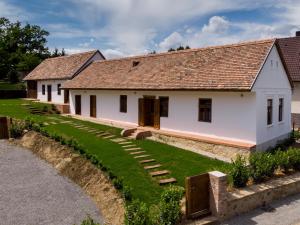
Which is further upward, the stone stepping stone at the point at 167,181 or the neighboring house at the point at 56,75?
the neighboring house at the point at 56,75

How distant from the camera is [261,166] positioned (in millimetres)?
14078

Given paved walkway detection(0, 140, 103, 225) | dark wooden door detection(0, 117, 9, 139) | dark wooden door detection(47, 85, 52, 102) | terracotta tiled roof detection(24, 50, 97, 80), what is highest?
terracotta tiled roof detection(24, 50, 97, 80)

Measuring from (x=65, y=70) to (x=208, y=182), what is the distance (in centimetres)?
2939

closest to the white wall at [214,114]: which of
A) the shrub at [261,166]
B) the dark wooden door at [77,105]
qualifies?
the shrub at [261,166]

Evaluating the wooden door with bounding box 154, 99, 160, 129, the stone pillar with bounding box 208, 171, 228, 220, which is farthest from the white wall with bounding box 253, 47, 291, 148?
the stone pillar with bounding box 208, 171, 228, 220

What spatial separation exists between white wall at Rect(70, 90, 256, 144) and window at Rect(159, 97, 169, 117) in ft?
1.01

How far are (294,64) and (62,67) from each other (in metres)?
26.0

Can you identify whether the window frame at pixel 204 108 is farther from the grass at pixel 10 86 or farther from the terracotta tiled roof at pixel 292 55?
the grass at pixel 10 86

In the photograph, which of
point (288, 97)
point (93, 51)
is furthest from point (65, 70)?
point (288, 97)

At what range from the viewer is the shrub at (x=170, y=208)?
33.7 ft

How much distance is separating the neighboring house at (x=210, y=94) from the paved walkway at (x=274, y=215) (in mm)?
4546

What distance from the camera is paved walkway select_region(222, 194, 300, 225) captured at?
462 inches

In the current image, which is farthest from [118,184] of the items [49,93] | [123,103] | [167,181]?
[49,93]

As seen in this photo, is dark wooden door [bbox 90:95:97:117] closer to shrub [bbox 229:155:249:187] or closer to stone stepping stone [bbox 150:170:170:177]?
stone stepping stone [bbox 150:170:170:177]
